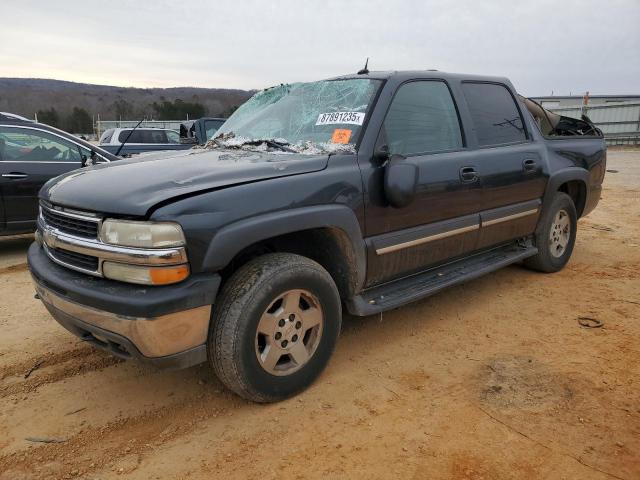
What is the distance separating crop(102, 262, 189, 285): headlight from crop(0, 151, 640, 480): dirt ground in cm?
84

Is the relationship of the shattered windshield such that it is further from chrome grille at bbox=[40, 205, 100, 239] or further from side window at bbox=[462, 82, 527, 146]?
chrome grille at bbox=[40, 205, 100, 239]

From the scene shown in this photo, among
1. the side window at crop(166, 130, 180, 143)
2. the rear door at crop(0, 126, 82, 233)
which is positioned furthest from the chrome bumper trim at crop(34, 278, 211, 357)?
the side window at crop(166, 130, 180, 143)

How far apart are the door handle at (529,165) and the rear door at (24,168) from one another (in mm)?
5274

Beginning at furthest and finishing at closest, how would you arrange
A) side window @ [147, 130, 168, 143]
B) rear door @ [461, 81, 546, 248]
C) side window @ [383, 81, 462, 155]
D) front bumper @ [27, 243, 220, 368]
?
side window @ [147, 130, 168, 143], rear door @ [461, 81, 546, 248], side window @ [383, 81, 462, 155], front bumper @ [27, 243, 220, 368]

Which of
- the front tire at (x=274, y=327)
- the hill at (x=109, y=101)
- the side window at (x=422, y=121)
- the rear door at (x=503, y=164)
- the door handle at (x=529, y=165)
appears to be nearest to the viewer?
the front tire at (x=274, y=327)

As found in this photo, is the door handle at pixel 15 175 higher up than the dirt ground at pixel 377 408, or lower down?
higher up

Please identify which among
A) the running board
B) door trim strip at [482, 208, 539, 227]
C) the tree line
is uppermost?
the tree line

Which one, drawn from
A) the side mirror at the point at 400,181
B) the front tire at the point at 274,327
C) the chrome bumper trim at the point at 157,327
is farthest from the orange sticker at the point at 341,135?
the chrome bumper trim at the point at 157,327

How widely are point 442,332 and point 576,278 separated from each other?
205 centimetres

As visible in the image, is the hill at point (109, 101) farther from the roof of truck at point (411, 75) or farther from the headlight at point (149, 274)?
the headlight at point (149, 274)

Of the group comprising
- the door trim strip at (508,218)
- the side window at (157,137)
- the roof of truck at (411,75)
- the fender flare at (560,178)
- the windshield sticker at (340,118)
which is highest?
the roof of truck at (411,75)

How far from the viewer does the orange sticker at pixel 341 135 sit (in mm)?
3133

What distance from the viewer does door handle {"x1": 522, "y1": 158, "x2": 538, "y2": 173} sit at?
420 centimetres

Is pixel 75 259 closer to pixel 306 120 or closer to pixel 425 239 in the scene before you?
pixel 306 120
